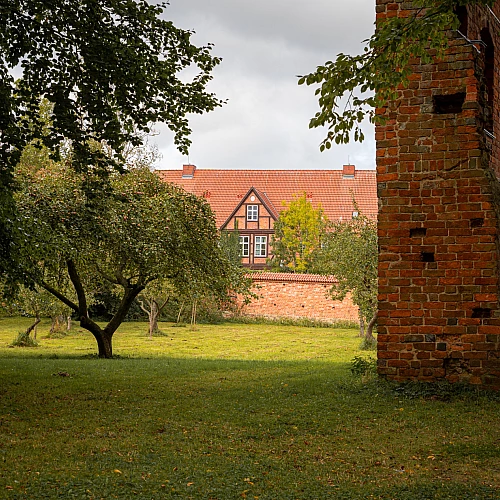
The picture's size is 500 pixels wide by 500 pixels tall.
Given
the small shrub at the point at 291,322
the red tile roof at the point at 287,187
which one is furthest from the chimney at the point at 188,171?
the small shrub at the point at 291,322

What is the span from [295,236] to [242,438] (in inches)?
1624

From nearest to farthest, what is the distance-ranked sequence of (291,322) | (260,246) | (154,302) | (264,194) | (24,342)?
(24,342) → (154,302) → (291,322) → (260,246) → (264,194)

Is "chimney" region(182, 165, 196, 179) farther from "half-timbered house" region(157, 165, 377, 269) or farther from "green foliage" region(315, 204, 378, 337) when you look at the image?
"green foliage" region(315, 204, 378, 337)

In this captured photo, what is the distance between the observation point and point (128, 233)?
51.2ft

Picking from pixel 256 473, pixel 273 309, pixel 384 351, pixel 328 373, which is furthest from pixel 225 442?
pixel 273 309

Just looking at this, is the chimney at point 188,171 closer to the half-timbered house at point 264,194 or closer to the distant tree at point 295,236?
the half-timbered house at point 264,194

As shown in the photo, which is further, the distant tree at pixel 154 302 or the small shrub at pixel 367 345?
the small shrub at pixel 367 345

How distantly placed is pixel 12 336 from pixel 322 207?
102 ft

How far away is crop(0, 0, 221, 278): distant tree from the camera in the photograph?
31.9 ft

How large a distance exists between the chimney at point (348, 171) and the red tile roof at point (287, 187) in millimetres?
166

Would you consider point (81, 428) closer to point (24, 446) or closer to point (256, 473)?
point (24, 446)

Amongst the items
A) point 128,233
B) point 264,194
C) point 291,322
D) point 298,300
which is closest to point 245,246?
point 264,194

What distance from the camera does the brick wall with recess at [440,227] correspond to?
29.5ft

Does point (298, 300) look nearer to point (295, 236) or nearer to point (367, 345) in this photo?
point (295, 236)
